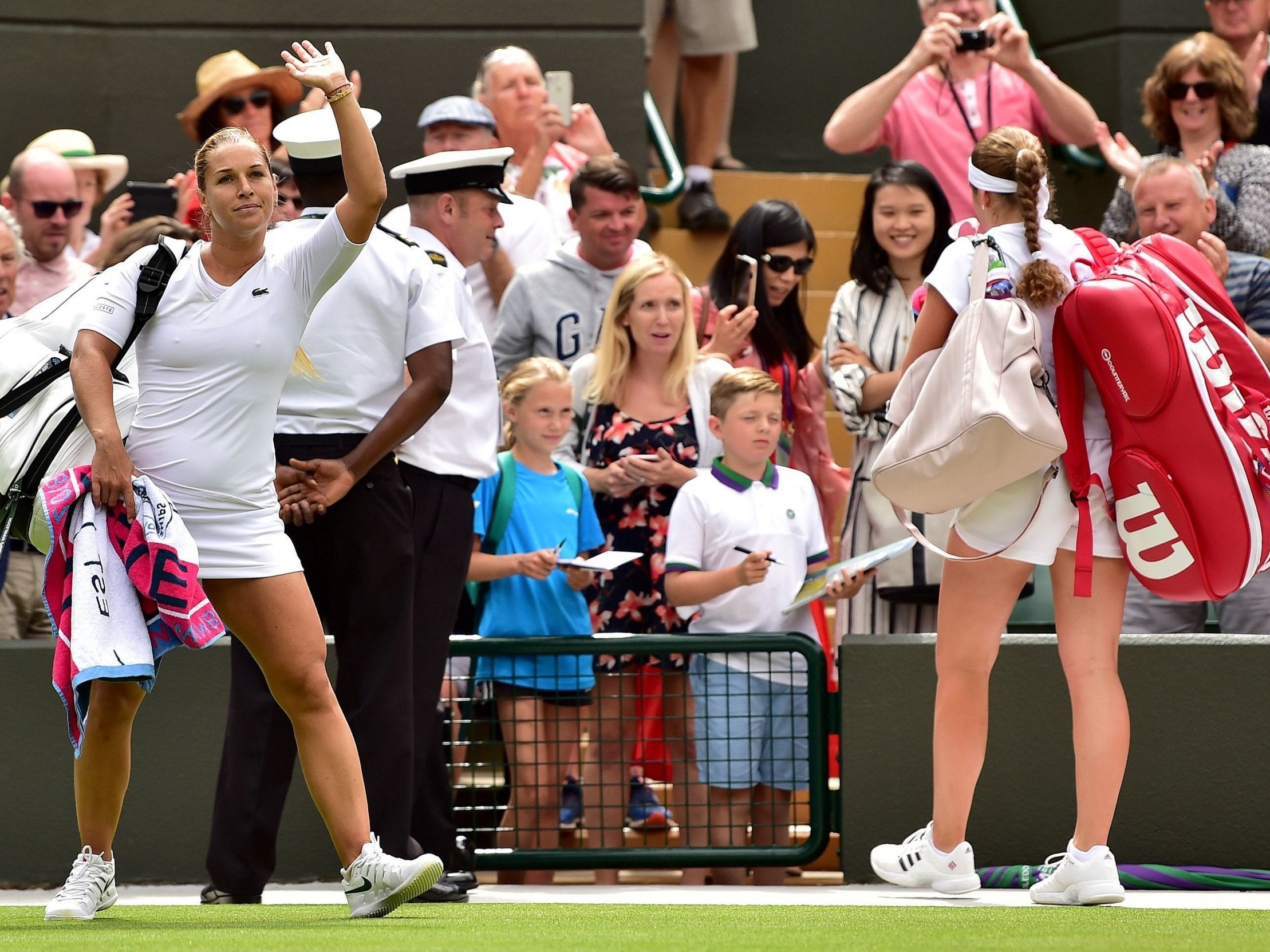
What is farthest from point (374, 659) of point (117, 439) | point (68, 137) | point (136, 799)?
point (68, 137)

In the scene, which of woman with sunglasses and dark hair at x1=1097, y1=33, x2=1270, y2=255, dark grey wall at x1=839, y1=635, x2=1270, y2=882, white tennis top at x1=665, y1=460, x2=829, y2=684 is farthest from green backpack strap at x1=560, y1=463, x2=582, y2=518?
woman with sunglasses and dark hair at x1=1097, y1=33, x2=1270, y2=255

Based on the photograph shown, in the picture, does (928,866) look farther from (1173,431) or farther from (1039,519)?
(1173,431)

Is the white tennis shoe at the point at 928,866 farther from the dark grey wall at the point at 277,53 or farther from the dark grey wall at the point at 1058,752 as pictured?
the dark grey wall at the point at 277,53

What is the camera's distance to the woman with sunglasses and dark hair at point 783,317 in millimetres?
7891

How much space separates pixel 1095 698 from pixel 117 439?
280 centimetres


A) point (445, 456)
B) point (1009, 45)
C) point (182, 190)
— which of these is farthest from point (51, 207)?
point (1009, 45)

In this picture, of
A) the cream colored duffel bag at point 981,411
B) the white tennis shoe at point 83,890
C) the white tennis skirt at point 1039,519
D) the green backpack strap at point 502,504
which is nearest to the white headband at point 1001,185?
the cream colored duffel bag at point 981,411

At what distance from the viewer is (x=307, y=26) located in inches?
421

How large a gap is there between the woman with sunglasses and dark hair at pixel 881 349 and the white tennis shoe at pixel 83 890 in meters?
3.21

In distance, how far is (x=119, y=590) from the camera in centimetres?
505

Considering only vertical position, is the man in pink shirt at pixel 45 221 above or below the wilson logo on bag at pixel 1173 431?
above

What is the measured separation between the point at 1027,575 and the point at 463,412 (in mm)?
1863

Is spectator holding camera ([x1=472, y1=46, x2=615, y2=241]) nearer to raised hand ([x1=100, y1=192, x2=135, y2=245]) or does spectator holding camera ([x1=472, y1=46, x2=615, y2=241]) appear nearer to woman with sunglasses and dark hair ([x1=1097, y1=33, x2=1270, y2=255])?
raised hand ([x1=100, y1=192, x2=135, y2=245])

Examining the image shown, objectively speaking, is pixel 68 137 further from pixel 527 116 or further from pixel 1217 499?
pixel 1217 499
